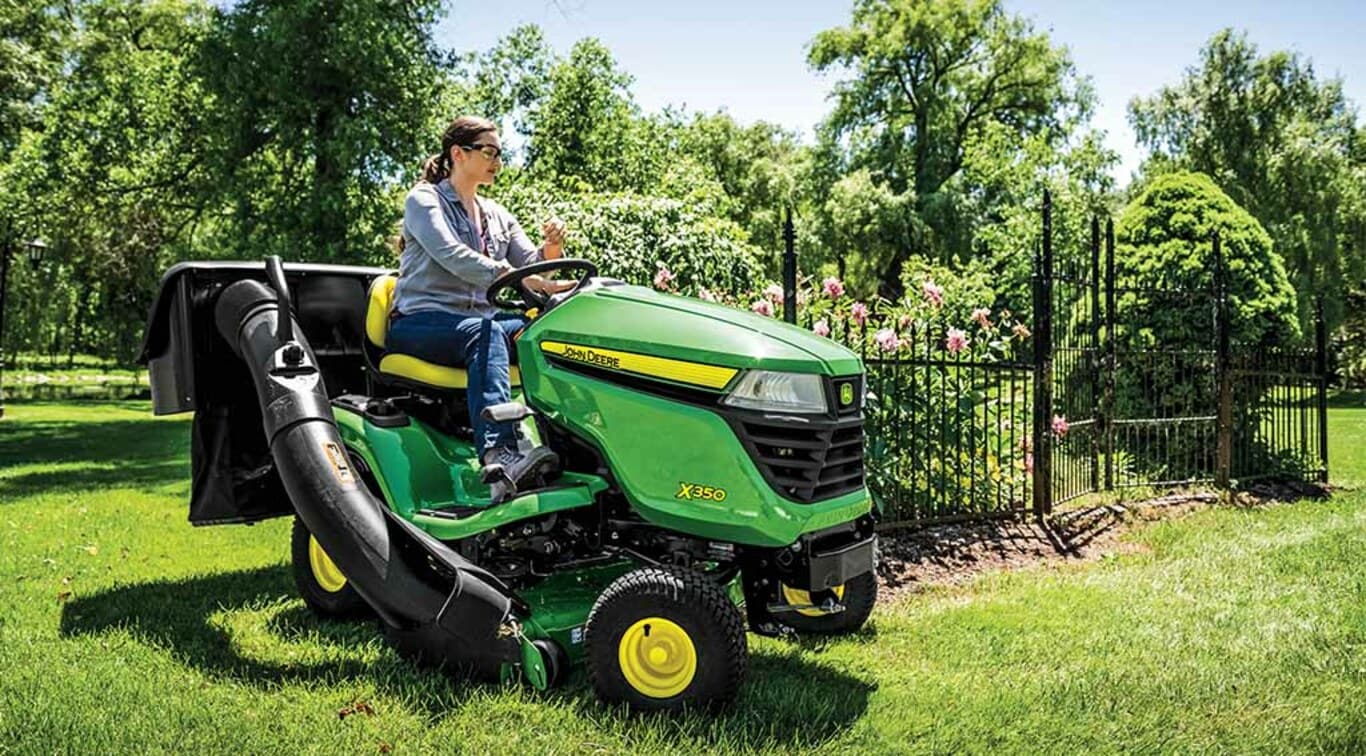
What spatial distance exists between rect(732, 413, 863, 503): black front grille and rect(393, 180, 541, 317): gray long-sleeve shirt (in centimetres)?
116

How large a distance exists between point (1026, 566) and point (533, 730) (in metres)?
3.95

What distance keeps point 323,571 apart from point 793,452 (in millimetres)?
2528

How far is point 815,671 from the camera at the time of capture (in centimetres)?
418

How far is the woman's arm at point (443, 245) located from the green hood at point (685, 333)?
1.06 feet

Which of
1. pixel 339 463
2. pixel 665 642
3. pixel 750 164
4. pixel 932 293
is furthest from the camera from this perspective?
pixel 750 164

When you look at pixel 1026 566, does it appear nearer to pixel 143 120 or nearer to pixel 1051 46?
pixel 143 120

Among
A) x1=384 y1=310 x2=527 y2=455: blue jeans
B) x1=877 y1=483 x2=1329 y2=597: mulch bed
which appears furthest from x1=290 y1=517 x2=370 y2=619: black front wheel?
x1=877 y1=483 x2=1329 y2=597: mulch bed

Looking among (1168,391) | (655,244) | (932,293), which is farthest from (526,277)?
(1168,391)

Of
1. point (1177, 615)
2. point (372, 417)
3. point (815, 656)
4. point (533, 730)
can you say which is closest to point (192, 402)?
point (372, 417)

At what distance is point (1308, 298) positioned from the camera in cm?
2584

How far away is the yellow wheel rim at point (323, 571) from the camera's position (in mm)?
4875

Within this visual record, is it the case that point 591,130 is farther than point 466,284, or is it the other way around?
point 591,130

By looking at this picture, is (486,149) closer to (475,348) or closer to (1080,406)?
(475,348)

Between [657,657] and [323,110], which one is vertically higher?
[323,110]
